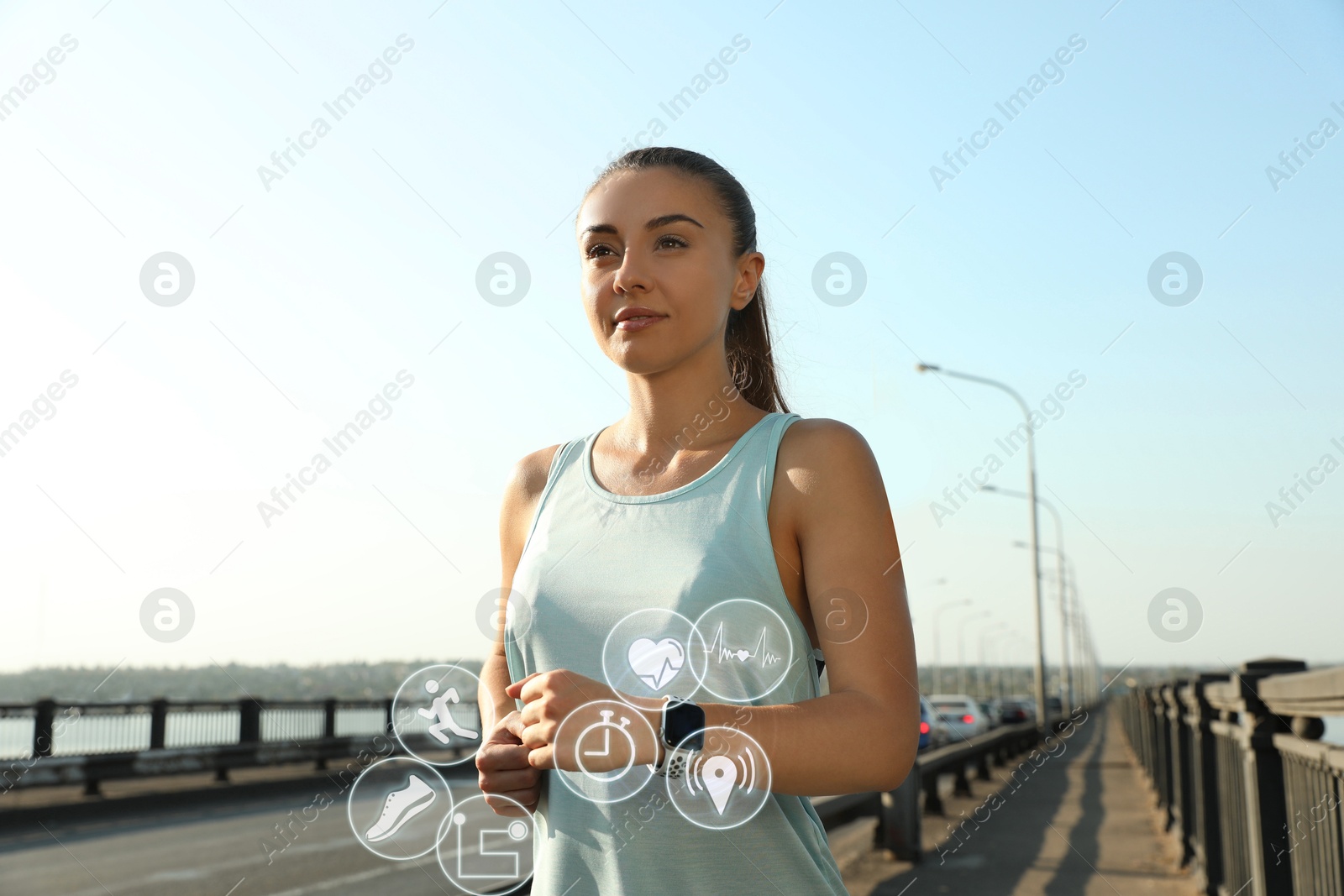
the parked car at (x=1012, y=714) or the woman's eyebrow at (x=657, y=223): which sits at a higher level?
the woman's eyebrow at (x=657, y=223)

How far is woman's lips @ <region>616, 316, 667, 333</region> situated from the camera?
153 cm

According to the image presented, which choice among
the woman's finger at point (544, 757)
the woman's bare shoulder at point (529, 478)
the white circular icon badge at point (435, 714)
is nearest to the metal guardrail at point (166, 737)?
the woman's bare shoulder at point (529, 478)

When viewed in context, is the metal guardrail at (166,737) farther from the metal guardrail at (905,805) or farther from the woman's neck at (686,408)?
the woman's neck at (686,408)

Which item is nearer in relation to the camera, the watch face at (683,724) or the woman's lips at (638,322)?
the watch face at (683,724)

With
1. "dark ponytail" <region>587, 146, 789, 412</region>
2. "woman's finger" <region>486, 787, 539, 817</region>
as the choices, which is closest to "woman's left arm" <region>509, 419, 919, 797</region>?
"woman's finger" <region>486, 787, 539, 817</region>

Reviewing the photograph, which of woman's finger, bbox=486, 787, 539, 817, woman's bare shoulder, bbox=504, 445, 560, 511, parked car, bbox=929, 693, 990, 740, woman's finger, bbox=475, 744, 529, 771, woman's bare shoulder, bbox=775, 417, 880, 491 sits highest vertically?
woman's bare shoulder, bbox=504, 445, 560, 511

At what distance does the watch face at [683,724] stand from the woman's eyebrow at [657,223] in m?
0.68

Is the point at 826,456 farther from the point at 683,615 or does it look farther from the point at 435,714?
the point at 435,714

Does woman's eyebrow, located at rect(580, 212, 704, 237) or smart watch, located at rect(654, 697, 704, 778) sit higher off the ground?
woman's eyebrow, located at rect(580, 212, 704, 237)

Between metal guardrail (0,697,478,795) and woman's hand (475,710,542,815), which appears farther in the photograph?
metal guardrail (0,697,478,795)

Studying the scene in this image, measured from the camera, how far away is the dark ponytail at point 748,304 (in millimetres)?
1653

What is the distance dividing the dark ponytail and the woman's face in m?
0.05

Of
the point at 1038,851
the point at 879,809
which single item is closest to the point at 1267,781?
the point at 879,809

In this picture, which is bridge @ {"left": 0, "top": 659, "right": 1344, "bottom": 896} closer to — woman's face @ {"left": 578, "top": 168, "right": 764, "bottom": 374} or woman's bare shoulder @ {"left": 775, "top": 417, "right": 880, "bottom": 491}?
woman's bare shoulder @ {"left": 775, "top": 417, "right": 880, "bottom": 491}
